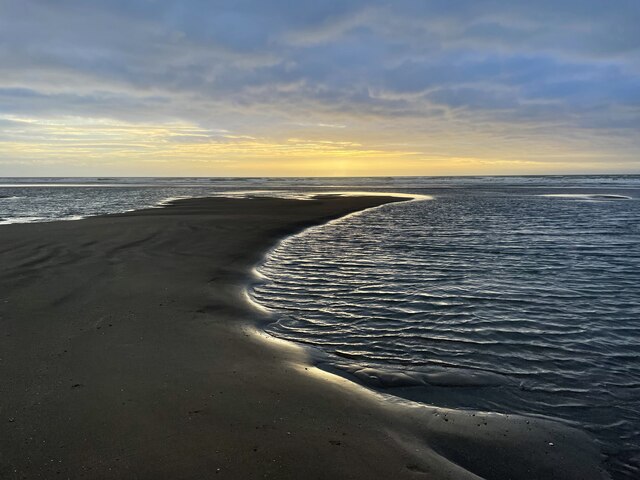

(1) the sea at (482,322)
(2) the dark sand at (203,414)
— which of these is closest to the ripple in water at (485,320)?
(1) the sea at (482,322)

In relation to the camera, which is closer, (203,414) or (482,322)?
(203,414)

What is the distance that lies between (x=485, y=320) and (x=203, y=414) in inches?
205

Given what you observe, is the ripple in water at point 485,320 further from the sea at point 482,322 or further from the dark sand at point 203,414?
the dark sand at point 203,414

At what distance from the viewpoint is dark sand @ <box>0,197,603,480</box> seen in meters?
3.68

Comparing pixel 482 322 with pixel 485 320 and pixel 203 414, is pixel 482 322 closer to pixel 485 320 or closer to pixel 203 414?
pixel 485 320

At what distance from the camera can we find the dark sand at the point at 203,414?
3.68m

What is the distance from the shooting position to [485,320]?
25.3 feet

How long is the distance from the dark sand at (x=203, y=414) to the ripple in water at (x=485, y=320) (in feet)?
1.73

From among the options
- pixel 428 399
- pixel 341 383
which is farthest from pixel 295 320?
pixel 428 399

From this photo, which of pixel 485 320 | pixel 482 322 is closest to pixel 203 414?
pixel 482 322

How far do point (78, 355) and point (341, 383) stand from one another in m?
3.48

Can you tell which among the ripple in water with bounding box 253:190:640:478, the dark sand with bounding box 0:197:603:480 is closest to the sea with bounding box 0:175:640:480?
the ripple in water with bounding box 253:190:640:478

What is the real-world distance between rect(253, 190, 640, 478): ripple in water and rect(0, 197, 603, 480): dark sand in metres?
0.53

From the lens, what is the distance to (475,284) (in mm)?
10117
